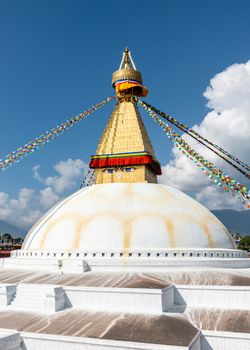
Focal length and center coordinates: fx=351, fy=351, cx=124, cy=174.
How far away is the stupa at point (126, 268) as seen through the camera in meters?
6.29

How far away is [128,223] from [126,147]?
405cm

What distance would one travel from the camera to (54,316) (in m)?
7.31

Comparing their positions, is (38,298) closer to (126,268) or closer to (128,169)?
(126,268)

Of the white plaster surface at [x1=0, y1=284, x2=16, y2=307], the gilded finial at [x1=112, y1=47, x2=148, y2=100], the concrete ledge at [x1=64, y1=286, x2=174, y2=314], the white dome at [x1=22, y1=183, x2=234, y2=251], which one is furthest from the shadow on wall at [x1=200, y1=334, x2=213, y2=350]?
the gilded finial at [x1=112, y1=47, x2=148, y2=100]

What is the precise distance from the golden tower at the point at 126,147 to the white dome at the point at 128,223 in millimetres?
1206

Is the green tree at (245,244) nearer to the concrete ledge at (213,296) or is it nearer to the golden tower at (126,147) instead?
the golden tower at (126,147)

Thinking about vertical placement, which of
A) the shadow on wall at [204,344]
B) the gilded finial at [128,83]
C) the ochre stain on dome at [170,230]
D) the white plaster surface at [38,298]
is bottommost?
the shadow on wall at [204,344]

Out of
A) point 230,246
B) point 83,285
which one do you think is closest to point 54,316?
point 83,285

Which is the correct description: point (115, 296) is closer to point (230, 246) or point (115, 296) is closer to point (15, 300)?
point (15, 300)

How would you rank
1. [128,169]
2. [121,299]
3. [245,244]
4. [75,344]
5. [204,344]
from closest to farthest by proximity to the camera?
[75,344] → [204,344] → [121,299] → [128,169] → [245,244]

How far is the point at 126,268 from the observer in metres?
9.76

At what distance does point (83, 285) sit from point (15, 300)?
5.17 ft

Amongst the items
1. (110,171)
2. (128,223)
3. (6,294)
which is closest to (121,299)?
(6,294)

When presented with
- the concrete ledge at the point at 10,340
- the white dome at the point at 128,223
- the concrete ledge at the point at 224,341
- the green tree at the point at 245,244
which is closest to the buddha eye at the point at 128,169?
the white dome at the point at 128,223
